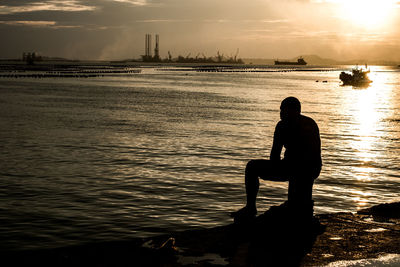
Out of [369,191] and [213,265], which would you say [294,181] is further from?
[369,191]

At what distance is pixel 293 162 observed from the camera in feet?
23.4

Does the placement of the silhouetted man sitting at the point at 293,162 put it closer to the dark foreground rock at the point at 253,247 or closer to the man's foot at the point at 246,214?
the man's foot at the point at 246,214

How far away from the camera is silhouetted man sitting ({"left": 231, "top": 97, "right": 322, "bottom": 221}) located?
23.2 ft

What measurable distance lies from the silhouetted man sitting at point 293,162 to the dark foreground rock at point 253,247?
0.92 feet

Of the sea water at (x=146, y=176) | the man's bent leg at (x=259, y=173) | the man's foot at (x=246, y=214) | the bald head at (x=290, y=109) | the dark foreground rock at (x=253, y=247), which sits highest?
the bald head at (x=290, y=109)

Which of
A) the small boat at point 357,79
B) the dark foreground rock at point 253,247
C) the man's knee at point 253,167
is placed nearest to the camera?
the dark foreground rock at point 253,247

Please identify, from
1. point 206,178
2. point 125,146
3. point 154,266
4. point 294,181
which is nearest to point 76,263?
point 154,266

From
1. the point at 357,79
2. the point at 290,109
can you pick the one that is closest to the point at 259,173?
the point at 290,109

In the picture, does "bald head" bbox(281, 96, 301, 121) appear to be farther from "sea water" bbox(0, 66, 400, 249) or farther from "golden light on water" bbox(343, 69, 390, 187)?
"golden light on water" bbox(343, 69, 390, 187)

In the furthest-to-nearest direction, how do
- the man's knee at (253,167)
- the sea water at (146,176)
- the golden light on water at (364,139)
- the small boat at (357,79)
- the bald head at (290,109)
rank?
the small boat at (357,79) < the golden light on water at (364,139) < the sea water at (146,176) < the man's knee at (253,167) < the bald head at (290,109)

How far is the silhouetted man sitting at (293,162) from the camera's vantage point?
7062mm

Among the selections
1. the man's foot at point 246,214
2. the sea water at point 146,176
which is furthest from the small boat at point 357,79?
the man's foot at point 246,214

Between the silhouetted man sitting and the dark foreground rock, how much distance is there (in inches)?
11.1

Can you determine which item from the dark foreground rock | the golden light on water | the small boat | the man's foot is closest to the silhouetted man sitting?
the man's foot
